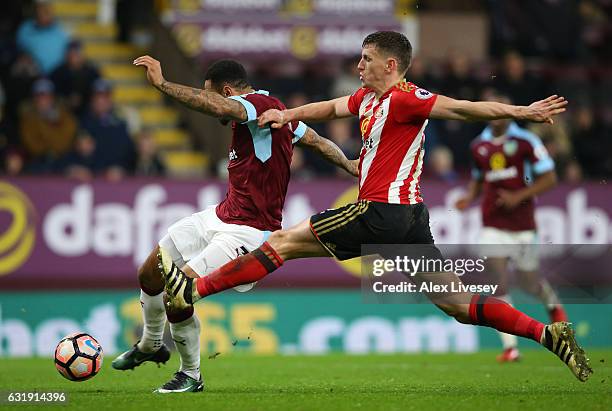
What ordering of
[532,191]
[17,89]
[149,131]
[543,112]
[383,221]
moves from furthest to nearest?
[149,131]
[17,89]
[532,191]
[383,221]
[543,112]

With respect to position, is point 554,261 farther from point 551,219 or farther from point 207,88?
point 207,88

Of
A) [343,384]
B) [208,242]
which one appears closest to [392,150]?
[208,242]

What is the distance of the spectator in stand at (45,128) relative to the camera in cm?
1499

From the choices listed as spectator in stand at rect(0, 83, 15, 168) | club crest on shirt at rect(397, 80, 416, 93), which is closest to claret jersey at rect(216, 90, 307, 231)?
club crest on shirt at rect(397, 80, 416, 93)

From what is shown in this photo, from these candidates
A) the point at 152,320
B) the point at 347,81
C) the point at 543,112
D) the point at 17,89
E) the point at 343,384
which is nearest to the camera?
the point at 543,112

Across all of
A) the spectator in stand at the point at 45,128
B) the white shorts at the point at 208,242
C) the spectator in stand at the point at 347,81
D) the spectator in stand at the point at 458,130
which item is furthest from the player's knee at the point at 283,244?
the spectator in stand at the point at 347,81

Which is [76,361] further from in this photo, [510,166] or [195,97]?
[510,166]

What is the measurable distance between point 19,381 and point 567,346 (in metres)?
4.68

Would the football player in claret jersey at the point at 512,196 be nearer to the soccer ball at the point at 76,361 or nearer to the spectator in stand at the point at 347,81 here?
the spectator in stand at the point at 347,81

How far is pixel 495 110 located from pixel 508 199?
5086 mm

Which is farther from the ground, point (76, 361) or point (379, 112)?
point (379, 112)

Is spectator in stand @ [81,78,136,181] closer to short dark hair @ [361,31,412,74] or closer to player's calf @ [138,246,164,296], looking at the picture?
player's calf @ [138,246,164,296]

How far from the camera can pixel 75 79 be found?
52.0 ft

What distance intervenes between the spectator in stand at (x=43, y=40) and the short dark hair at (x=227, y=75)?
8.35 meters
